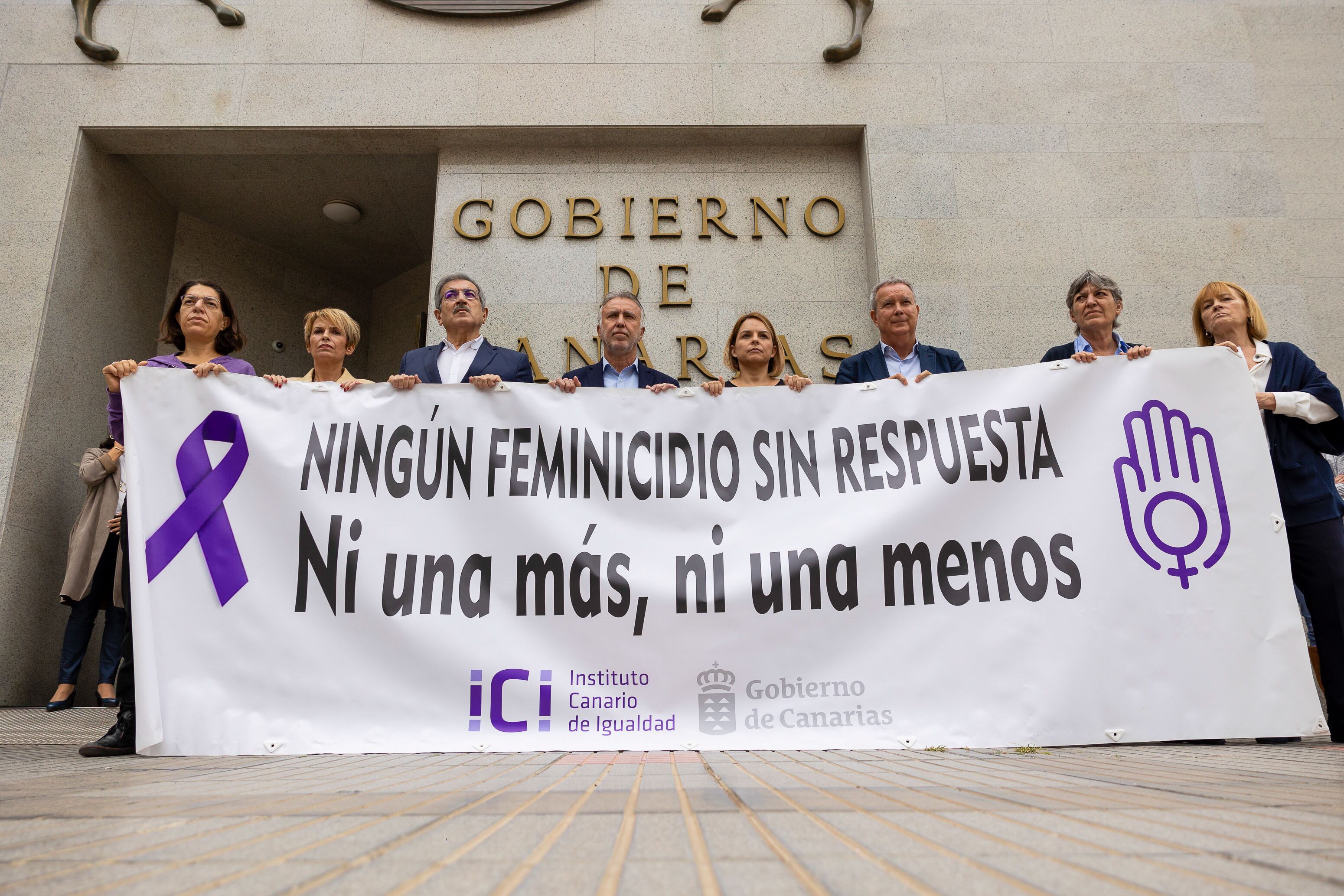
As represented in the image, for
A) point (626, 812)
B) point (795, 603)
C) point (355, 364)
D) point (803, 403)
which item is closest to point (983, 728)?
point (795, 603)

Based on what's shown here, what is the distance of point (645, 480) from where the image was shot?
323cm

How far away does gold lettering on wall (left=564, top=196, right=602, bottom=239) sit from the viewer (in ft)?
19.9

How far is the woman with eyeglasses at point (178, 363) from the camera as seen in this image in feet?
9.52

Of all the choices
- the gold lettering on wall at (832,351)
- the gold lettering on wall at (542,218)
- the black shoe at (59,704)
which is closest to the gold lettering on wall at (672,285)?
the gold lettering on wall at (542,218)

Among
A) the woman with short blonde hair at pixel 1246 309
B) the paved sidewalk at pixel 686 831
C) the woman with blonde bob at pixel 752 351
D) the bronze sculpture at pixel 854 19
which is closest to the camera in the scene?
the paved sidewalk at pixel 686 831

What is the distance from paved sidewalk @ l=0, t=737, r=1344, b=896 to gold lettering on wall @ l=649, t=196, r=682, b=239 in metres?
4.70

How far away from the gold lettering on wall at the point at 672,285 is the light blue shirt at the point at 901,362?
2.22m

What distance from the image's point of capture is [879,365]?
3840 mm

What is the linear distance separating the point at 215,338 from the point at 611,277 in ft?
9.81

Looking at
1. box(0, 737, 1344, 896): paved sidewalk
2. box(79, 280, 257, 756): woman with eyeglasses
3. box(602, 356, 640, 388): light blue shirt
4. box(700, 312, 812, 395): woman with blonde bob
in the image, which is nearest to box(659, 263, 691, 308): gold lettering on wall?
box(602, 356, 640, 388): light blue shirt

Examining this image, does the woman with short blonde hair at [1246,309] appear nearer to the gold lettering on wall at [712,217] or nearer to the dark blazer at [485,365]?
the dark blazer at [485,365]

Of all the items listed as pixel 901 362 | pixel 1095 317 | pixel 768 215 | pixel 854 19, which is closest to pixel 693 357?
pixel 768 215

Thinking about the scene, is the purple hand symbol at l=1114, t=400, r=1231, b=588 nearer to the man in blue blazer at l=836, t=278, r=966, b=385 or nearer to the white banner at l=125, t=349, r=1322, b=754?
the white banner at l=125, t=349, r=1322, b=754

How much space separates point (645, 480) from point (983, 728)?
1542 millimetres
